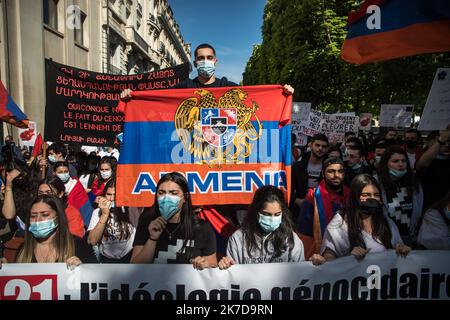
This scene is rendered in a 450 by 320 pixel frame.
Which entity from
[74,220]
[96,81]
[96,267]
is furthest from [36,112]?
[96,267]

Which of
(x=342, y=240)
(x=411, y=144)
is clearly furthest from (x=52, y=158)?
(x=411, y=144)

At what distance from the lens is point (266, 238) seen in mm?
2787

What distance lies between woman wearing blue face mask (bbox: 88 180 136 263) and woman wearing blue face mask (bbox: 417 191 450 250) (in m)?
2.47

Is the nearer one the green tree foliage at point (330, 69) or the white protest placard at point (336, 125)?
the white protest placard at point (336, 125)

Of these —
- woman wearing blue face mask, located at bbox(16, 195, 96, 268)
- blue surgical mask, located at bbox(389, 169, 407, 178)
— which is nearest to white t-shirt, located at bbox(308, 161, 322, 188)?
blue surgical mask, located at bbox(389, 169, 407, 178)

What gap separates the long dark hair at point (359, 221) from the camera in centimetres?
270

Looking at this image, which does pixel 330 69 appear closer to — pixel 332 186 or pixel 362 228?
pixel 332 186

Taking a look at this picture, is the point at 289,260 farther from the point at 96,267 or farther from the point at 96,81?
the point at 96,81

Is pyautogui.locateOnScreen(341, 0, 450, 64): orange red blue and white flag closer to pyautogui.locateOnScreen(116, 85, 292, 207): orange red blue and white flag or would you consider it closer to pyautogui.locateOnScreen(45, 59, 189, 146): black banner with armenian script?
pyautogui.locateOnScreen(116, 85, 292, 207): orange red blue and white flag

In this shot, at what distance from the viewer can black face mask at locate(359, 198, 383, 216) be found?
8.99 ft

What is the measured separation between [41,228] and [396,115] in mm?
9954

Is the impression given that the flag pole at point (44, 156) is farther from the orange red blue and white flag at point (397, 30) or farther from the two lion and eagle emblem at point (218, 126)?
the orange red blue and white flag at point (397, 30)

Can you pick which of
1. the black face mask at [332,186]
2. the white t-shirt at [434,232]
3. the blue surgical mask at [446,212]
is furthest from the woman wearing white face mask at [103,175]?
the blue surgical mask at [446,212]

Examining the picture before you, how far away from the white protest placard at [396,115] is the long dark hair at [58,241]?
378 inches
